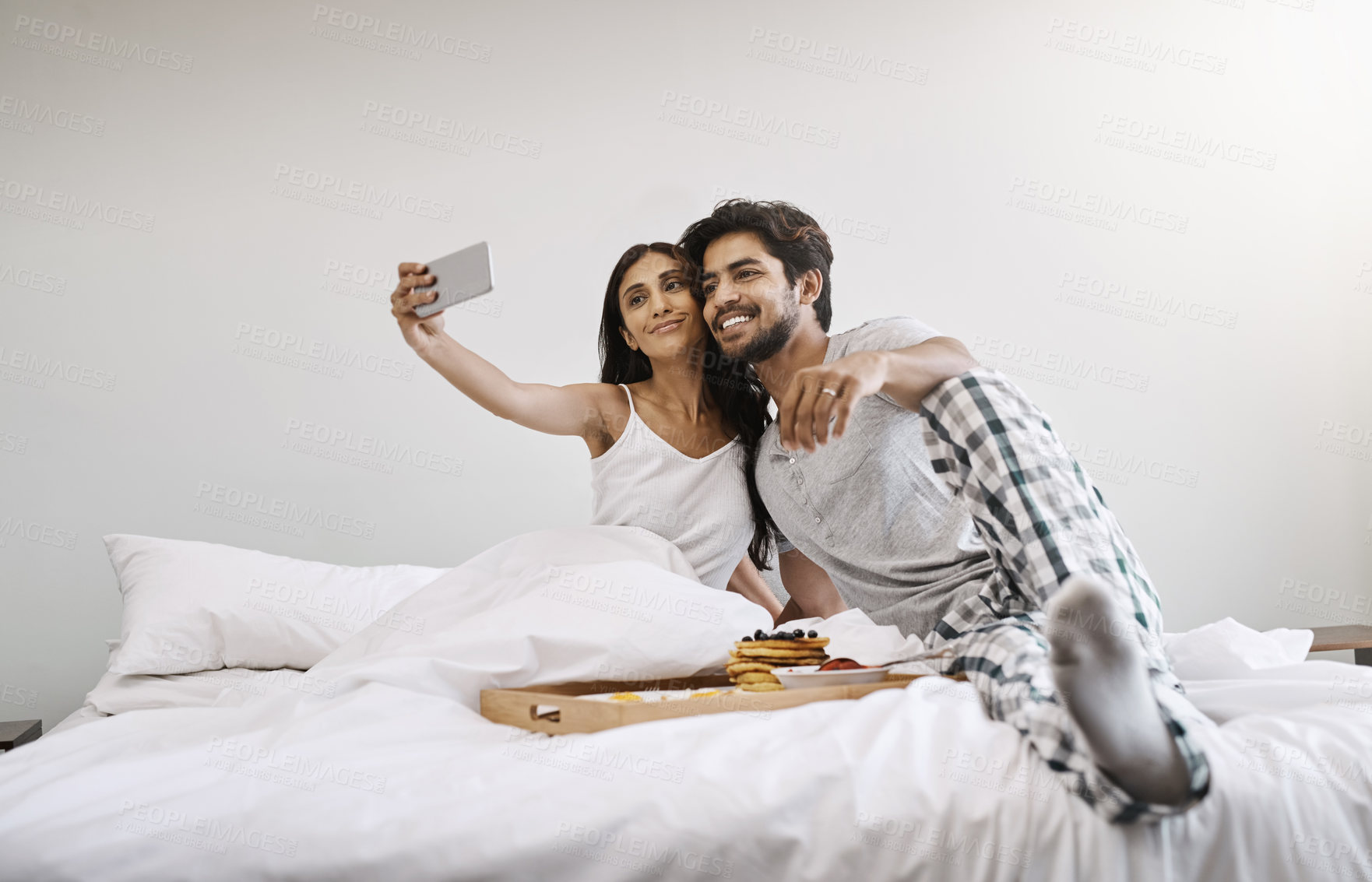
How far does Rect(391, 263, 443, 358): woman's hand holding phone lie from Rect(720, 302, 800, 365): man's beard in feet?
1.73

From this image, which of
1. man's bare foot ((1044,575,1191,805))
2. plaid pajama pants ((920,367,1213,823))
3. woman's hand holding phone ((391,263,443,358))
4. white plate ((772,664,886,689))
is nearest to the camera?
man's bare foot ((1044,575,1191,805))

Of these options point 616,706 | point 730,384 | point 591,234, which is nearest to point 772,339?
point 730,384

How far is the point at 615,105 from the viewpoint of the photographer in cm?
257

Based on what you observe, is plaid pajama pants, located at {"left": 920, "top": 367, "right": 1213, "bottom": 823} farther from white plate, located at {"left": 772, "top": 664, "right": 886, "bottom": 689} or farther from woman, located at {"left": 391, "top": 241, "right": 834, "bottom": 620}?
woman, located at {"left": 391, "top": 241, "right": 834, "bottom": 620}

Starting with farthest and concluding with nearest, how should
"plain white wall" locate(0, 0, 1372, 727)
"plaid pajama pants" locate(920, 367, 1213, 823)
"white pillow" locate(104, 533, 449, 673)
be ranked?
"plain white wall" locate(0, 0, 1372, 727), "white pillow" locate(104, 533, 449, 673), "plaid pajama pants" locate(920, 367, 1213, 823)

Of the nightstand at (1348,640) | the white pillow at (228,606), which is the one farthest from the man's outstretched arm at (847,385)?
the nightstand at (1348,640)

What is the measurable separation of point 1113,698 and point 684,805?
1.18ft

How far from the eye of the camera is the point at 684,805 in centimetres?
74

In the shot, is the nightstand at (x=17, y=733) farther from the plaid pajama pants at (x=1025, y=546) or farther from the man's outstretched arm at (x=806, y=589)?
the plaid pajama pants at (x=1025, y=546)

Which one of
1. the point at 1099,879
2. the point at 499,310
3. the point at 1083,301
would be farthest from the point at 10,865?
the point at 1083,301

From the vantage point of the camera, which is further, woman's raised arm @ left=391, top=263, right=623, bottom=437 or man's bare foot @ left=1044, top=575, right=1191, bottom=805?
woman's raised arm @ left=391, top=263, right=623, bottom=437

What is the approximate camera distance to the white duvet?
726mm

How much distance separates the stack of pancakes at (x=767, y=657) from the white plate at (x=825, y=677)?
28 mm

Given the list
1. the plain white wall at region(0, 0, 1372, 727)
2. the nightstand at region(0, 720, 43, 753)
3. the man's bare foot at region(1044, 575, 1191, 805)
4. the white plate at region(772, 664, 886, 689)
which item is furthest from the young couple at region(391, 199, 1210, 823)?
the nightstand at region(0, 720, 43, 753)
